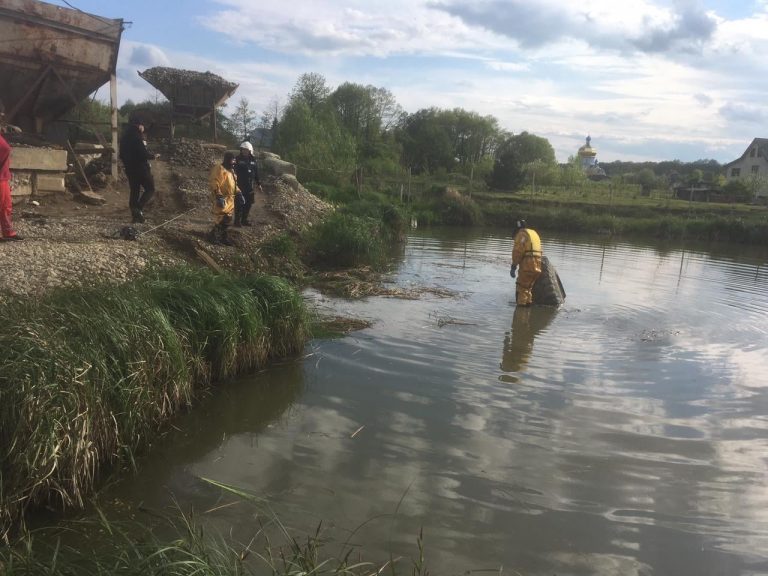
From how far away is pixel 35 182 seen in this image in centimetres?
1256

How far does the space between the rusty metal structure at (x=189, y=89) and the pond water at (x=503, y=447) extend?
570 inches

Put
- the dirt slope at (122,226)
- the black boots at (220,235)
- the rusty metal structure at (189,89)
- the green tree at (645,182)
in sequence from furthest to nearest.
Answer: the green tree at (645,182)
the rusty metal structure at (189,89)
the black boots at (220,235)
the dirt slope at (122,226)

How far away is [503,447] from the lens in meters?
5.64

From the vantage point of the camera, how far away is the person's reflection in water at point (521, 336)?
26.6 feet

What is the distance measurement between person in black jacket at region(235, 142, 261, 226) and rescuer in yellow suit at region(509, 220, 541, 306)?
5.39 metres

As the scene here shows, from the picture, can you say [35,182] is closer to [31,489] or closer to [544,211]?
[31,489]

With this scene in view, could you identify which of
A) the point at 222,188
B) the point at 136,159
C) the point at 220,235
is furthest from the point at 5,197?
the point at 220,235

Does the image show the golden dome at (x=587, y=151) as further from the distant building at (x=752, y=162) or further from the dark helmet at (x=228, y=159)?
the dark helmet at (x=228, y=159)

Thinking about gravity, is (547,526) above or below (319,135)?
below

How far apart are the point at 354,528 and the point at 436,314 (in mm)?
6722

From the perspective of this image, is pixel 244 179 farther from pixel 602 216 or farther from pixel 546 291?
pixel 602 216

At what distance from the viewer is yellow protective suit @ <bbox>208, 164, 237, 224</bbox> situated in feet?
35.6

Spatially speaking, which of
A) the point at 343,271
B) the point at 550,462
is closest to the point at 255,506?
the point at 550,462

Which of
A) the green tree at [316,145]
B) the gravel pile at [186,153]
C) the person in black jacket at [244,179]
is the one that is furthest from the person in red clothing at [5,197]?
the green tree at [316,145]
